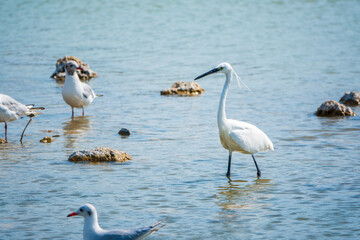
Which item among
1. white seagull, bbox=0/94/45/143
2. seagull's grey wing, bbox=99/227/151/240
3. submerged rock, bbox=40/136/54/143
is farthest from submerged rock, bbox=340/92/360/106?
seagull's grey wing, bbox=99/227/151/240

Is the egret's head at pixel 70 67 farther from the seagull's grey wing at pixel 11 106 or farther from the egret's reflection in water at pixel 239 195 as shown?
the egret's reflection in water at pixel 239 195

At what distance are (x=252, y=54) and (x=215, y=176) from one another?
15120 mm

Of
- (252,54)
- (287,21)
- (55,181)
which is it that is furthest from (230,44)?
(55,181)

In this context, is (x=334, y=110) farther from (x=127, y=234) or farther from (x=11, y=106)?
(x=127, y=234)

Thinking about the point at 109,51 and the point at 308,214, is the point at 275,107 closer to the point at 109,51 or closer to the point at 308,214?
the point at 308,214

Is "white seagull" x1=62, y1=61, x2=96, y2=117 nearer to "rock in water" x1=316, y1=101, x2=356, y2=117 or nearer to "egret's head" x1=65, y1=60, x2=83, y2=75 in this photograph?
"egret's head" x1=65, y1=60, x2=83, y2=75

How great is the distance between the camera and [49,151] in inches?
420

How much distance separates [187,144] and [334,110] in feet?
12.4

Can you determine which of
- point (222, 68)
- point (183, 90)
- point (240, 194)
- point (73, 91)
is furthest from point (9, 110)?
point (183, 90)

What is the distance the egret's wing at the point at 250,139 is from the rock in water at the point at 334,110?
437 cm

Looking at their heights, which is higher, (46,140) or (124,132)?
(124,132)

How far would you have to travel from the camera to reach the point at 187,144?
1112 cm

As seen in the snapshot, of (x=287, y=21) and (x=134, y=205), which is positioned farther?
(x=287, y=21)

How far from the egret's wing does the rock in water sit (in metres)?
4.37
